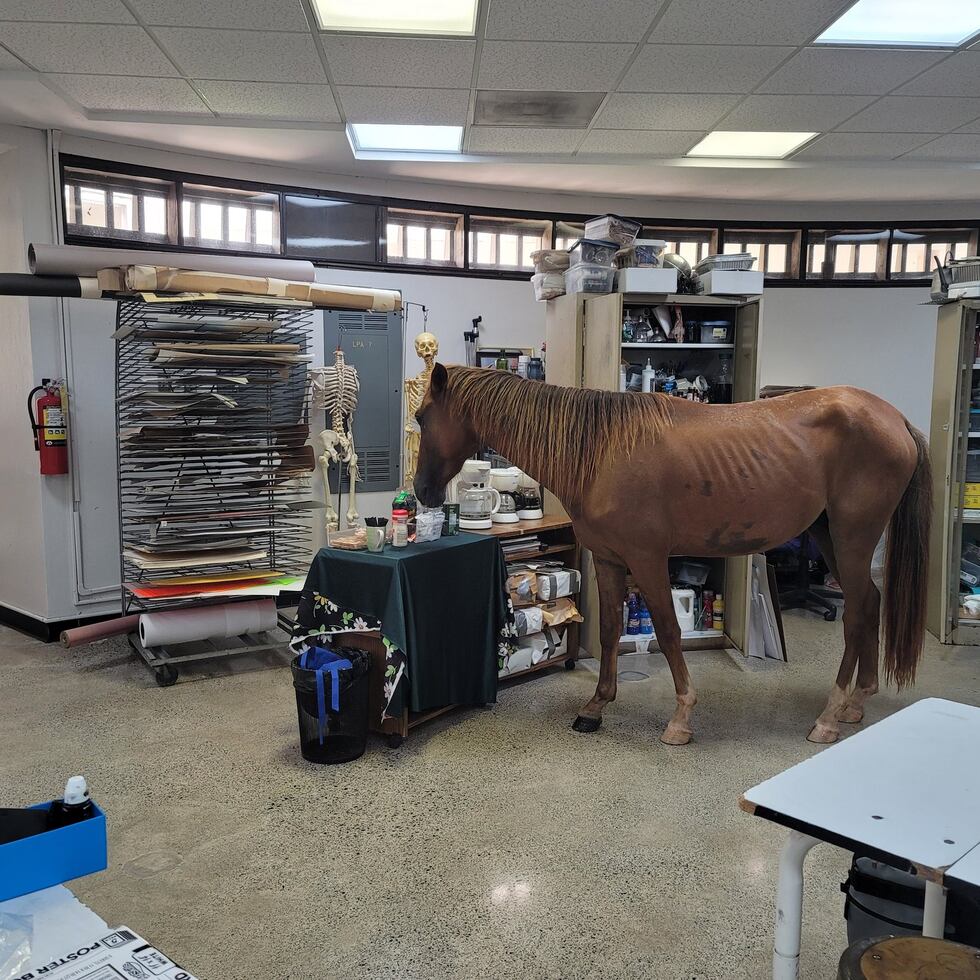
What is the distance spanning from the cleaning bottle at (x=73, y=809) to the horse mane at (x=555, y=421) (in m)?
2.29

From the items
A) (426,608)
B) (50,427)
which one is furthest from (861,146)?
(50,427)

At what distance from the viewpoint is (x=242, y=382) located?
4059 mm

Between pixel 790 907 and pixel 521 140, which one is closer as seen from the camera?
pixel 790 907

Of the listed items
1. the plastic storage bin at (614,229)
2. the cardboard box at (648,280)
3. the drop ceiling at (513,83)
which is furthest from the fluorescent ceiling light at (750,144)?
the cardboard box at (648,280)

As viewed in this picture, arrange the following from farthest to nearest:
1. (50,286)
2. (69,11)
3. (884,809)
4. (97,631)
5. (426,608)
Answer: (97,631) < (50,286) < (426,608) < (69,11) < (884,809)

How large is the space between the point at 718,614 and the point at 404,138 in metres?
3.38

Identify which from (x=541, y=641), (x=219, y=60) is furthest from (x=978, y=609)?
(x=219, y=60)

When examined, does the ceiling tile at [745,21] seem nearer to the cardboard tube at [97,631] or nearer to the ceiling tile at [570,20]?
the ceiling tile at [570,20]

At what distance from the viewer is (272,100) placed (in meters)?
4.14

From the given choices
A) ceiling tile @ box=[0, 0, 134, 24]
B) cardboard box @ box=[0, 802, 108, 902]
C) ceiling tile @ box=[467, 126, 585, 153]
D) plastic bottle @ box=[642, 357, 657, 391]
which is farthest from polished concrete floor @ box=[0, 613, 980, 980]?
ceiling tile @ box=[467, 126, 585, 153]

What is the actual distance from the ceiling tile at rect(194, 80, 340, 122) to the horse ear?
1.65 metres

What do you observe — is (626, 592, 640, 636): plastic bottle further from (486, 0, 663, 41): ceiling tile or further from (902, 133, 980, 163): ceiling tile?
(902, 133, 980, 163): ceiling tile

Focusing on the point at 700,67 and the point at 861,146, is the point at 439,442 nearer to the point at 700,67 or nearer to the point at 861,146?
the point at 700,67

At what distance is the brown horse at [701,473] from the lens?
3.41 m
